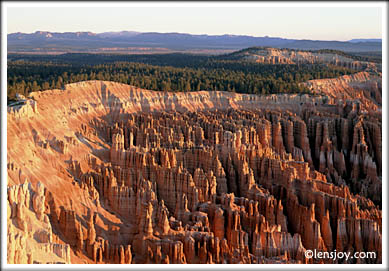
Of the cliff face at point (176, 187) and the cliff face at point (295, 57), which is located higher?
the cliff face at point (295, 57)

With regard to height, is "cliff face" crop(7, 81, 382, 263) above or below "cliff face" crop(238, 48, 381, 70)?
below

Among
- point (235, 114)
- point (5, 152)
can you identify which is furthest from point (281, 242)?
Result: point (235, 114)

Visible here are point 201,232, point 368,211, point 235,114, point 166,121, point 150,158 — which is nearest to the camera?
point 201,232

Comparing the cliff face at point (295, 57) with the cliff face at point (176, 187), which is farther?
the cliff face at point (295, 57)

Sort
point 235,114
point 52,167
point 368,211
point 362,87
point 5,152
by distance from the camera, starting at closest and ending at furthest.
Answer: point 5,152 → point 52,167 → point 368,211 → point 235,114 → point 362,87

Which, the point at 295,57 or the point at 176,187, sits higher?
the point at 295,57

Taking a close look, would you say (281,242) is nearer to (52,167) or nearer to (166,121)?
(52,167)

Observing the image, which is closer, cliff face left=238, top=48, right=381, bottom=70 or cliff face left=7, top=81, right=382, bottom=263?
cliff face left=7, top=81, right=382, bottom=263

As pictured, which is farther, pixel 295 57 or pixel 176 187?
pixel 295 57
